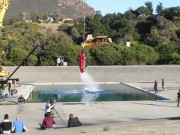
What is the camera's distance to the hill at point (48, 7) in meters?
160

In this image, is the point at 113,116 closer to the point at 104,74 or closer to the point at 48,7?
the point at 104,74

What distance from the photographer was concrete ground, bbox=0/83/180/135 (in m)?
11.9

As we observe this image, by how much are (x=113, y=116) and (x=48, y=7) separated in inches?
6181

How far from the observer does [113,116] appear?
22.2m

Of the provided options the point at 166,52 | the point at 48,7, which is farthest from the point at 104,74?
the point at 48,7

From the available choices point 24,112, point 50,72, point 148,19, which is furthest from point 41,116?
point 148,19

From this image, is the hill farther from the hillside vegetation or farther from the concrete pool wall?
the concrete pool wall

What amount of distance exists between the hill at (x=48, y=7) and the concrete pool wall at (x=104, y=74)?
330 feet

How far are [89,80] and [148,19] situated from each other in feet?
121

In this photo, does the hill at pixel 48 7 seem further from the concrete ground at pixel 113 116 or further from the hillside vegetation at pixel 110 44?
the concrete ground at pixel 113 116

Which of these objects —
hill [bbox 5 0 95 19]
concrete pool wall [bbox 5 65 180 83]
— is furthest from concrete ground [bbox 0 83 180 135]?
hill [bbox 5 0 95 19]

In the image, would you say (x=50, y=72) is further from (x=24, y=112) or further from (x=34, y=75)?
(x=24, y=112)

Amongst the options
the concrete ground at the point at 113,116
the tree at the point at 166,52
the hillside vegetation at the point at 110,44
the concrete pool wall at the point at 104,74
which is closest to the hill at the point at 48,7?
the hillside vegetation at the point at 110,44

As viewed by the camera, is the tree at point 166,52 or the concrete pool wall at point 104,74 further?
the tree at point 166,52
